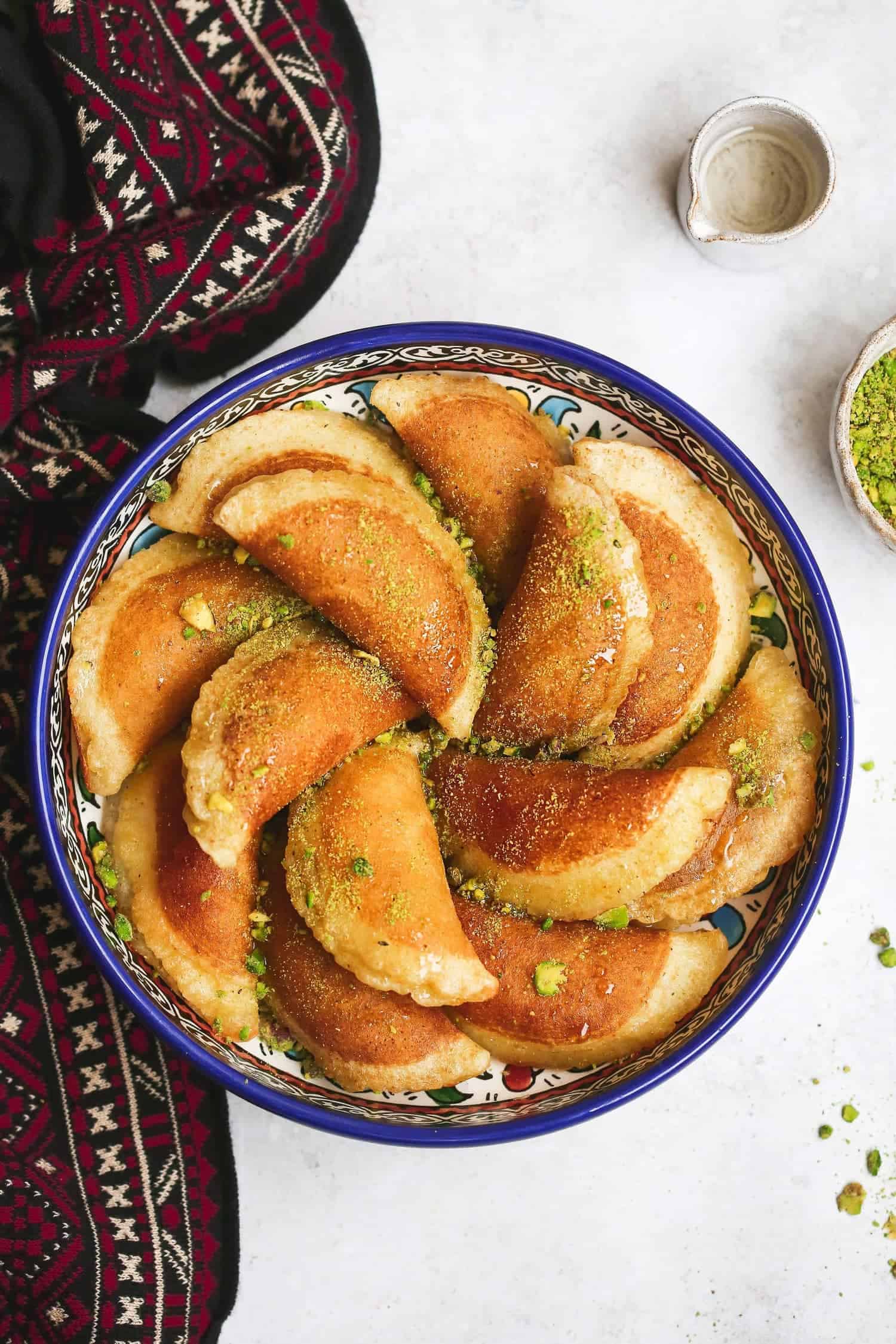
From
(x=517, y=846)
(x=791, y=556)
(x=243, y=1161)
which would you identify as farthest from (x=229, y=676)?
(x=243, y=1161)

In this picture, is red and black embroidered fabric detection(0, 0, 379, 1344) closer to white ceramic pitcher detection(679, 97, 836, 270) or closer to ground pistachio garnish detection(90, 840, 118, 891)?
ground pistachio garnish detection(90, 840, 118, 891)

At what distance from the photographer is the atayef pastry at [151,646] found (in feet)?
7.00

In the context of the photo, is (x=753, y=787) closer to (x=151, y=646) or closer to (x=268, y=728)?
(x=268, y=728)

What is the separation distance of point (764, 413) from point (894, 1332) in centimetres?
Result: 237

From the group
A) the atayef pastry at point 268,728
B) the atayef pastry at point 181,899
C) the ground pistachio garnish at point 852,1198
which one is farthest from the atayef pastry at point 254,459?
the ground pistachio garnish at point 852,1198

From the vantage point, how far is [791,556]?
2.19 metres

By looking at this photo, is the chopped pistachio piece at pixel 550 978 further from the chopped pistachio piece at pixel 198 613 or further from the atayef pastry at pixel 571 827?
the chopped pistachio piece at pixel 198 613

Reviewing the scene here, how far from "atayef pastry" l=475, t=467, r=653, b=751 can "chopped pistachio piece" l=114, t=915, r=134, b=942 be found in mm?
918

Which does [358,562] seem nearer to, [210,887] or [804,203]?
[210,887]

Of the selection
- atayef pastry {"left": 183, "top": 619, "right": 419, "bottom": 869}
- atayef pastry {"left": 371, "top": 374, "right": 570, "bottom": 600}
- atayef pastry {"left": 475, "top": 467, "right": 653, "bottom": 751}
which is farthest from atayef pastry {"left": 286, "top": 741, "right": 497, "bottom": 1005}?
atayef pastry {"left": 371, "top": 374, "right": 570, "bottom": 600}

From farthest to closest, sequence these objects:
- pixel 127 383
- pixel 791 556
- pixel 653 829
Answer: pixel 127 383
pixel 791 556
pixel 653 829

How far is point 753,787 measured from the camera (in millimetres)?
2148

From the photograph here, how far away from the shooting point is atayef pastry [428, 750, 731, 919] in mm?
2014

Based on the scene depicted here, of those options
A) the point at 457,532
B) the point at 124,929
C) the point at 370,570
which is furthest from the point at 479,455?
the point at 124,929
